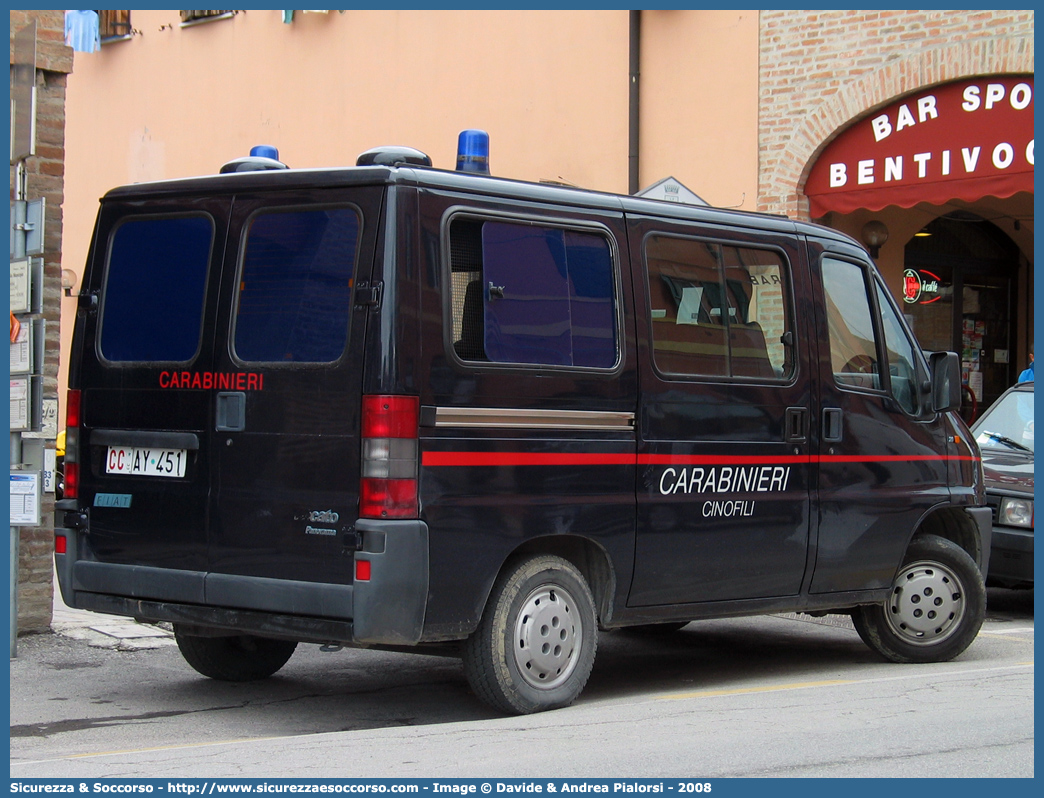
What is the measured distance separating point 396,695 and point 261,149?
9.53 feet

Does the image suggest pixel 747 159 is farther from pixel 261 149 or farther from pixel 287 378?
pixel 287 378

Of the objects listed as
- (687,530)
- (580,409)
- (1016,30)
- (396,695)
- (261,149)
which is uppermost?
(1016,30)

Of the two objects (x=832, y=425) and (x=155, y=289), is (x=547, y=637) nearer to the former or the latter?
(x=832, y=425)

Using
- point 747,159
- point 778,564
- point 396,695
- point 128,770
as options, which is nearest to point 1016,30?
point 747,159

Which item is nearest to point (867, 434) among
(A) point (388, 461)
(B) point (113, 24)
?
(A) point (388, 461)

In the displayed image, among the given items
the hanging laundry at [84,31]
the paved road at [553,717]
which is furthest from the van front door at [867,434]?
the hanging laundry at [84,31]

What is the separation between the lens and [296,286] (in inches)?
247

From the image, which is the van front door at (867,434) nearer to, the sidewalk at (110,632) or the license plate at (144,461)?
the license plate at (144,461)

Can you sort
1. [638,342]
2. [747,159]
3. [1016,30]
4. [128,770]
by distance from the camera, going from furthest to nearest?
[747,159] < [1016,30] < [638,342] < [128,770]

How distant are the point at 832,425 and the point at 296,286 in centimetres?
306

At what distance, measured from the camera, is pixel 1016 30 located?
13125 mm

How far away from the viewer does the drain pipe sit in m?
15.7

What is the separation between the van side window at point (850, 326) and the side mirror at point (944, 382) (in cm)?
41

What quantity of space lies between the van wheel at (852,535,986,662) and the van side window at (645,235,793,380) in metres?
1.54
